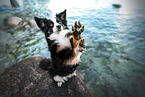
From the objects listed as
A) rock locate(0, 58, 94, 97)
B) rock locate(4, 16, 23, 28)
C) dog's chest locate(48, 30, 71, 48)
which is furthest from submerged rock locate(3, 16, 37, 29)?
dog's chest locate(48, 30, 71, 48)

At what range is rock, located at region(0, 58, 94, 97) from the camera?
150 cm

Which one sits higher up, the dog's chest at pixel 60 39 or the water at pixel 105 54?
the dog's chest at pixel 60 39

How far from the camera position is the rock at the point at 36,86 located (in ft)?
4.91

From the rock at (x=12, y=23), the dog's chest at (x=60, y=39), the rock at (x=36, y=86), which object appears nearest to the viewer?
the dog's chest at (x=60, y=39)

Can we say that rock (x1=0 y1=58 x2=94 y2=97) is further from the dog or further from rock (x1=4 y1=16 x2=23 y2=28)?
rock (x1=4 y1=16 x2=23 y2=28)

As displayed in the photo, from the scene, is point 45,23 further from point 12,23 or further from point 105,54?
point 12,23

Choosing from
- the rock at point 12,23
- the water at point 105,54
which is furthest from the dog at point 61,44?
the rock at point 12,23

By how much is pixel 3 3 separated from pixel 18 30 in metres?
6.33

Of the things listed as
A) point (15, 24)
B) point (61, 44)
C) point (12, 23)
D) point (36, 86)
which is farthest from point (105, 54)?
point (12, 23)

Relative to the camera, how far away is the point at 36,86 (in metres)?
1.59

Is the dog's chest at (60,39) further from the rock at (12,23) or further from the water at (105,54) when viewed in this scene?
the rock at (12,23)

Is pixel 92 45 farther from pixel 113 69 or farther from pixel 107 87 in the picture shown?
pixel 107 87

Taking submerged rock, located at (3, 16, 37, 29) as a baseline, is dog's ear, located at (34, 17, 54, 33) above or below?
above

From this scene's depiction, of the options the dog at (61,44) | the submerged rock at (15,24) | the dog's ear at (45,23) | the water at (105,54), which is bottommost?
the water at (105,54)
